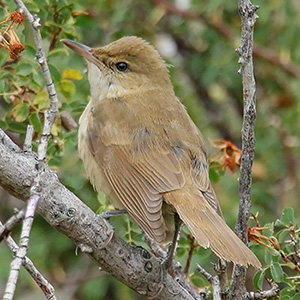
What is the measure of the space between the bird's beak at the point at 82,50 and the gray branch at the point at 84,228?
129cm

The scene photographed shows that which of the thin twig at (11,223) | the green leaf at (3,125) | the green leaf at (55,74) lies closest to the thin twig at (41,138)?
the thin twig at (11,223)

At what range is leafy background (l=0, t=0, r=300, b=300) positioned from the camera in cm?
448

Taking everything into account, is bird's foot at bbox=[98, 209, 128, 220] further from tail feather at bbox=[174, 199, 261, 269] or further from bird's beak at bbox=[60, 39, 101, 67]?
bird's beak at bbox=[60, 39, 101, 67]

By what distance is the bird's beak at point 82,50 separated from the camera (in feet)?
13.3

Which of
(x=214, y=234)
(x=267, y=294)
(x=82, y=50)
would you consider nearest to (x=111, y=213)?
(x=214, y=234)

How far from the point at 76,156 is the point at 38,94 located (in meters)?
0.89

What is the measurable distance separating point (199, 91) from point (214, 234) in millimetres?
2758

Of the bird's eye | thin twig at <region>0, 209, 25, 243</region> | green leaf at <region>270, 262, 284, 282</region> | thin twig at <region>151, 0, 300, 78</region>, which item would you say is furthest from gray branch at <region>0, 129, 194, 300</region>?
thin twig at <region>151, 0, 300, 78</region>

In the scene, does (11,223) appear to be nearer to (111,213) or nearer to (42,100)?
(111,213)

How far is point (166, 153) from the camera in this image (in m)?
3.84

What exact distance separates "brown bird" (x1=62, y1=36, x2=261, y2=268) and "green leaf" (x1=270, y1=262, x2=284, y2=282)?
7 cm

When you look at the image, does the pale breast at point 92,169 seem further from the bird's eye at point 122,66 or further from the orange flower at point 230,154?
the orange flower at point 230,154

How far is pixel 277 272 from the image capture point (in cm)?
318

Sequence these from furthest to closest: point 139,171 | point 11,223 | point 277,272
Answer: point 139,171 < point 277,272 < point 11,223
